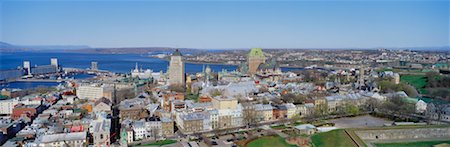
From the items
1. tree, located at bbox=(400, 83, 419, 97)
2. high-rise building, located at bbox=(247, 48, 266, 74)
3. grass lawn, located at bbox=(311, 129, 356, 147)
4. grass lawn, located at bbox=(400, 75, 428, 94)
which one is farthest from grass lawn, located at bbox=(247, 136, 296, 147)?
high-rise building, located at bbox=(247, 48, 266, 74)

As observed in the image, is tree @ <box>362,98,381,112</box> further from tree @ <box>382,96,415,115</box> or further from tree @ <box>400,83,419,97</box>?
tree @ <box>400,83,419,97</box>

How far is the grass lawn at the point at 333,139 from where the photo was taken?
19906 millimetres

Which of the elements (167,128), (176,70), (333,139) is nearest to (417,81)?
(176,70)

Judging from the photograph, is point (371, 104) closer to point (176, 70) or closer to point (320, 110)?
point (320, 110)

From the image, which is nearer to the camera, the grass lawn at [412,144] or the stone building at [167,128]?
the grass lawn at [412,144]

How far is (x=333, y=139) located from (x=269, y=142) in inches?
138

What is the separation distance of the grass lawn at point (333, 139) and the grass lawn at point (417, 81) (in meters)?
22.9

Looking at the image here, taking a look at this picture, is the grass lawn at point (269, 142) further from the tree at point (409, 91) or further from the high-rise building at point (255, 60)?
the high-rise building at point (255, 60)

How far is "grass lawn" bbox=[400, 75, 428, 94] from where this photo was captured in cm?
4173

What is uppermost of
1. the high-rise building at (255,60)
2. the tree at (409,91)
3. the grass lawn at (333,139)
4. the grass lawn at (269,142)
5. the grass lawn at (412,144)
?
the high-rise building at (255,60)

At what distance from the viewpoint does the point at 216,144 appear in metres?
20.9

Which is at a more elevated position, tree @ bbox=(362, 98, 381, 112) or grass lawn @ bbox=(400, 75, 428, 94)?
grass lawn @ bbox=(400, 75, 428, 94)

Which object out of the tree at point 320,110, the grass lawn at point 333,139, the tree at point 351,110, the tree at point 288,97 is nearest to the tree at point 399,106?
A: the tree at point 351,110

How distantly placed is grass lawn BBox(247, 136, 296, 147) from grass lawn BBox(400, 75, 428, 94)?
25314mm
